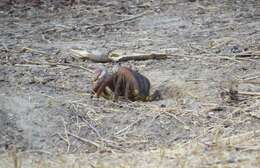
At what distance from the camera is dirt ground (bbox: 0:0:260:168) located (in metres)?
4.53

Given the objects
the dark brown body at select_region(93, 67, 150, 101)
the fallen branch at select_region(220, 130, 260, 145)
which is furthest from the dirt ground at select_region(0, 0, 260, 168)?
the dark brown body at select_region(93, 67, 150, 101)

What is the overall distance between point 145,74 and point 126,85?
642mm

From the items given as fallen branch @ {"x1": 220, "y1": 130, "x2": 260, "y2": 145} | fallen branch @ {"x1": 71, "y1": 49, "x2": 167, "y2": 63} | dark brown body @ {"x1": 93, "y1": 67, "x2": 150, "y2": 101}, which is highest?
fallen branch @ {"x1": 71, "y1": 49, "x2": 167, "y2": 63}

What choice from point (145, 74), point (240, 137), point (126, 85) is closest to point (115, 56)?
point (145, 74)

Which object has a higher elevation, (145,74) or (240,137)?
(145,74)

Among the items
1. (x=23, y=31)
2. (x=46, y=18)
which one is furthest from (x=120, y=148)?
(x=46, y=18)

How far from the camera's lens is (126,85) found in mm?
5801

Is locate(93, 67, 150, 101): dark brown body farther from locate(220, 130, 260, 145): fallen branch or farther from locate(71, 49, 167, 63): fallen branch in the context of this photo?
locate(220, 130, 260, 145): fallen branch

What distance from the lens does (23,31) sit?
26.1 feet

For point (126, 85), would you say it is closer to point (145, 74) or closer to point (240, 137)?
point (145, 74)

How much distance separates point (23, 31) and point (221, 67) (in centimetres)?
253

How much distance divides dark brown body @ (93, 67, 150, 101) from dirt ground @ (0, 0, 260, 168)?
150mm

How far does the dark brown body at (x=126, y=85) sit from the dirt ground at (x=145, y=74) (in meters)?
0.15

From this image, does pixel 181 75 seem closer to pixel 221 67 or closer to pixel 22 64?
pixel 221 67
